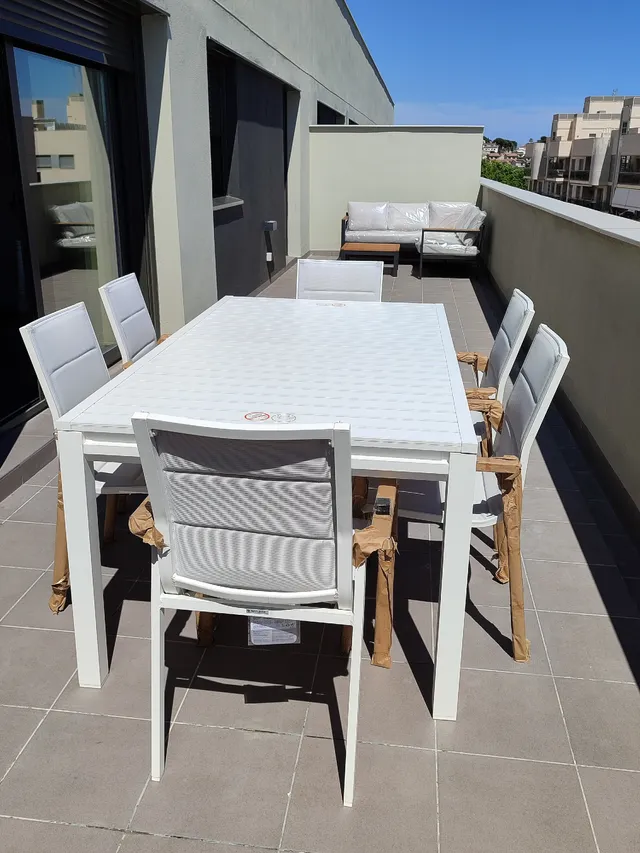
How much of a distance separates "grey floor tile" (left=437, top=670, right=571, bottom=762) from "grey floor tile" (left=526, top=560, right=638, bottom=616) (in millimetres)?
427

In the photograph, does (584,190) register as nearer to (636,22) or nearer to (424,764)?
(636,22)

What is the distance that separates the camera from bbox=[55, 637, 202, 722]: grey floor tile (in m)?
1.96

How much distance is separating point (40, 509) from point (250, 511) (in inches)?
73.2

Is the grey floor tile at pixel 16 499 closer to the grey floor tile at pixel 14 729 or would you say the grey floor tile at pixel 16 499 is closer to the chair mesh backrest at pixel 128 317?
the chair mesh backrest at pixel 128 317

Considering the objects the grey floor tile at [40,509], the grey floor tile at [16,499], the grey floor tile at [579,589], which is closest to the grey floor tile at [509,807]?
the grey floor tile at [579,589]

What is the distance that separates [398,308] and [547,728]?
2.05 m

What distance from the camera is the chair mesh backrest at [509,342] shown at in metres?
2.69

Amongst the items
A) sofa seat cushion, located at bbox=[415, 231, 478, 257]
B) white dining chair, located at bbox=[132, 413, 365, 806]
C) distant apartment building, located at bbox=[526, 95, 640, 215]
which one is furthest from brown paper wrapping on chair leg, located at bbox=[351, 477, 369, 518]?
distant apartment building, located at bbox=[526, 95, 640, 215]

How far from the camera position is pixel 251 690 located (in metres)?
2.04

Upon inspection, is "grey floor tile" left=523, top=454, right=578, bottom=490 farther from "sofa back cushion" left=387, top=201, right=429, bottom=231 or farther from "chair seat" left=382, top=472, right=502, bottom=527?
"sofa back cushion" left=387, top=201, right=429, bottom=231

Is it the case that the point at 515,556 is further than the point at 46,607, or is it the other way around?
the point at 46,607

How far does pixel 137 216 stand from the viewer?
502 cm

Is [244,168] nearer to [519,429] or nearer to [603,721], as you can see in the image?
[519,429]

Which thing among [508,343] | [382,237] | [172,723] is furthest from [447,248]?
[172,723]
